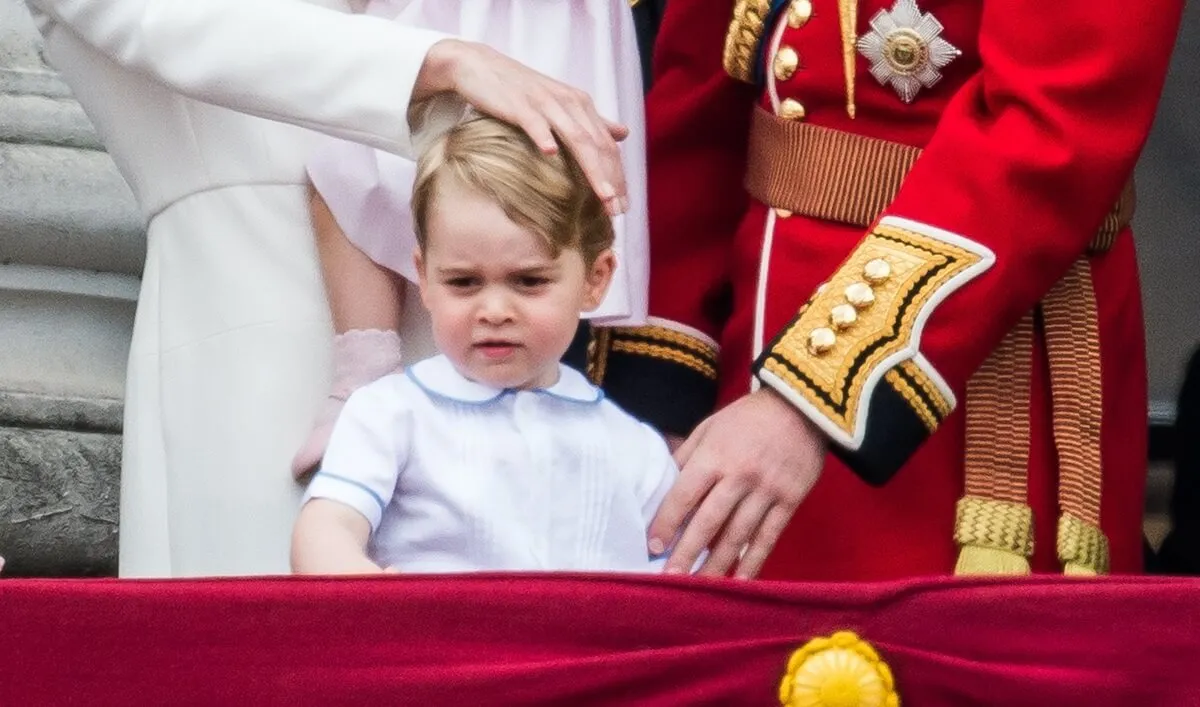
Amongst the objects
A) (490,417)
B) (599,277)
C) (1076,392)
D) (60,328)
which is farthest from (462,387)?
(60,328)

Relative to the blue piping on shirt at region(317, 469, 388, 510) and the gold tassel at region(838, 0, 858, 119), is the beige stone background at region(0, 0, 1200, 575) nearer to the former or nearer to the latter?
the blue piping on shirt at region(317, 469, 388, 510)

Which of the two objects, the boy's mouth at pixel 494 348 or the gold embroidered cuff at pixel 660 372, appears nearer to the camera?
the boy's mouth at pixel 494 348

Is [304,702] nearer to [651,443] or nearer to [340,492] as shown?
[340,492]

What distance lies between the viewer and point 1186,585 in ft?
4.06

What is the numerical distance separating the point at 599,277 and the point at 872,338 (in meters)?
0.21

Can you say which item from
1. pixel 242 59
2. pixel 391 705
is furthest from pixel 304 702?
pixel 242 59

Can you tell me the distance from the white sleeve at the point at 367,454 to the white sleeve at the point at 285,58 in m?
0.21

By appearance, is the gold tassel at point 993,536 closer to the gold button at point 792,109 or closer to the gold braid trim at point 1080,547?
the gold braid trim at point 1080,547

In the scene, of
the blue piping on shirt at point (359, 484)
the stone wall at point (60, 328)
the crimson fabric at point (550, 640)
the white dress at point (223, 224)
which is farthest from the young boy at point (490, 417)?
the stone wall at point (60, 328)

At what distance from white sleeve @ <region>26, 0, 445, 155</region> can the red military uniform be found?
311mm

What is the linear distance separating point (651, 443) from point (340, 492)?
0.83 ft

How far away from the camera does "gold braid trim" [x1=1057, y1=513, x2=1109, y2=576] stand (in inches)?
61.5

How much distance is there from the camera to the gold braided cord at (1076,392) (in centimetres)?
159

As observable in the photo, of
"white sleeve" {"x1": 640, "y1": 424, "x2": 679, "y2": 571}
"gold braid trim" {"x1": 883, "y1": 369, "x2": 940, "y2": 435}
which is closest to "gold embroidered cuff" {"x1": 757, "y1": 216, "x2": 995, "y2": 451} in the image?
"gold braid trim" {"x1": 883, "y1": 369, "x2": 940, "y2": 435}
